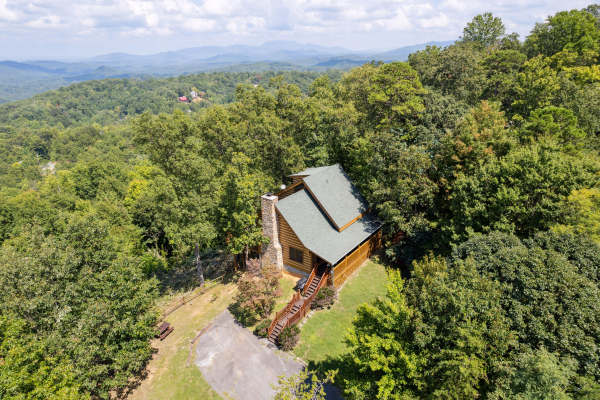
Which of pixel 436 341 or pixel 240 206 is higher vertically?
pixel 436 341

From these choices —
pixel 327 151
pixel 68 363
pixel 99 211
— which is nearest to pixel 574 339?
pixel 68 363

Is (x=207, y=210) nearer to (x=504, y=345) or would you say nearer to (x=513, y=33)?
(x=504, y=345)

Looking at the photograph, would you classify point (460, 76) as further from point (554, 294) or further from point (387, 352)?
point (387, 352)

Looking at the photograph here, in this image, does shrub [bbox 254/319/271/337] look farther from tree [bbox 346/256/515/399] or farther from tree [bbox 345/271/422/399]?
tree [bbox 346/256/515/399]

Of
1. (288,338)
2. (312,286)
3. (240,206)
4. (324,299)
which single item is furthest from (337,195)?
(288,338)

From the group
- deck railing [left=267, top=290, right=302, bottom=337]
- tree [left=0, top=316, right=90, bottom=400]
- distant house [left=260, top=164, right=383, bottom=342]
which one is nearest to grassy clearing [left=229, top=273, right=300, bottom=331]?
distant house [left=260, top=164, right=383, bottom=342]

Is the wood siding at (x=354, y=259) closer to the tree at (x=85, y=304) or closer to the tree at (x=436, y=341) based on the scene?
the tree at (x=436, y=341)
